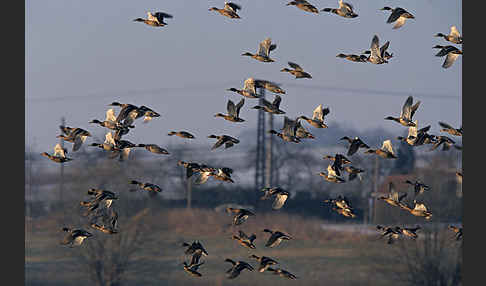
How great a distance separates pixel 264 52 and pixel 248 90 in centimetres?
61

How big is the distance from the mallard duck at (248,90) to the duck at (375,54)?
1.67 meters

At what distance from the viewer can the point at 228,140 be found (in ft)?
38.1

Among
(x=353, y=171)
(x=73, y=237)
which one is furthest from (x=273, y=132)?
(x=73, y=237)

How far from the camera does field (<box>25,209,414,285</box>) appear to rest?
1521 inches

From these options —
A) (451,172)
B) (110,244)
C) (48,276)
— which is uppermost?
(451,172)

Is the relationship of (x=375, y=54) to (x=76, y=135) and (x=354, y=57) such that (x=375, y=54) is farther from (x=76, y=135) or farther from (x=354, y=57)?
(x=76, y=135)

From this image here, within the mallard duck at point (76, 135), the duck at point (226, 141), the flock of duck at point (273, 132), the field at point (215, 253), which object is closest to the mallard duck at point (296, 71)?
the flock of duck at point (273, 132)

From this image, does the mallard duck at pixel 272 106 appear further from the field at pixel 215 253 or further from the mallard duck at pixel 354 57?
the field at pixel 215 253

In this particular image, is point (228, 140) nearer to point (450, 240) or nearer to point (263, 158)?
point (450, 240)

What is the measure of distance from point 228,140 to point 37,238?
3418cm

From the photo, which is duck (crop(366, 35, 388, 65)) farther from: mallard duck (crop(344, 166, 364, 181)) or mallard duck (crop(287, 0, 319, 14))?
mallard duck (crop(344, 166, 364, 181))

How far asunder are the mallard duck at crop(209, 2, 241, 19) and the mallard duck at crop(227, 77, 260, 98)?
0.96 m

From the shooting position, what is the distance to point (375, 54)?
1097 centimetres

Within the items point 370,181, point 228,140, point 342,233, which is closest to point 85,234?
point 228,140
